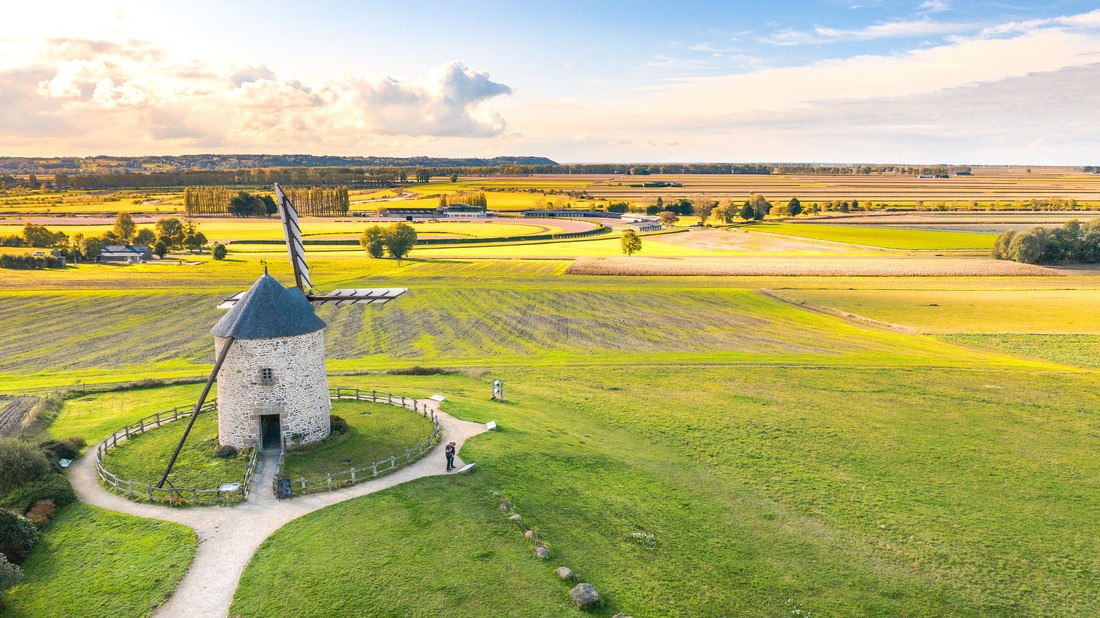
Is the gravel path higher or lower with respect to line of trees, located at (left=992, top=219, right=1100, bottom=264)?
lower

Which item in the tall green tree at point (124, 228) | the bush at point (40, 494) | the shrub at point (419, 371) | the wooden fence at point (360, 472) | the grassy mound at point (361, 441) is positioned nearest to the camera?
the bush at point (40, 494)

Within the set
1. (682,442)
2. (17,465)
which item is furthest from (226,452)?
(682,442)

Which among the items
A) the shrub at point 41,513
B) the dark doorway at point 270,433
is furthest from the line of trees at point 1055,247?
the shrub at point 41,513

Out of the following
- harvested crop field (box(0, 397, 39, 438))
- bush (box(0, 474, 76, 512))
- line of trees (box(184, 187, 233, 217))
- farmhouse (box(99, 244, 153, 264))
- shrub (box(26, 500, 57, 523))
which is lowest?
harvested crop field (box(0, 397, 39, 438))

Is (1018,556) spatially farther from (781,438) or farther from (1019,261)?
(1019,261)

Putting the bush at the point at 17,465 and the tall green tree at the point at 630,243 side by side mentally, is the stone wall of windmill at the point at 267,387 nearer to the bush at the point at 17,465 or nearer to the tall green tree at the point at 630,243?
the bush at the point at 17,465

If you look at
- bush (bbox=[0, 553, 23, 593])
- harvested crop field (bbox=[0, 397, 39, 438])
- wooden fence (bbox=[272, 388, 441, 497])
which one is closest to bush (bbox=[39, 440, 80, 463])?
harvested crop field (bbox=[0, 397, 39, 438])

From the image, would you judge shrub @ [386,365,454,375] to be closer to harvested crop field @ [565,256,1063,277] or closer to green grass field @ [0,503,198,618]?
green grass field @ [0,503,198,618]
